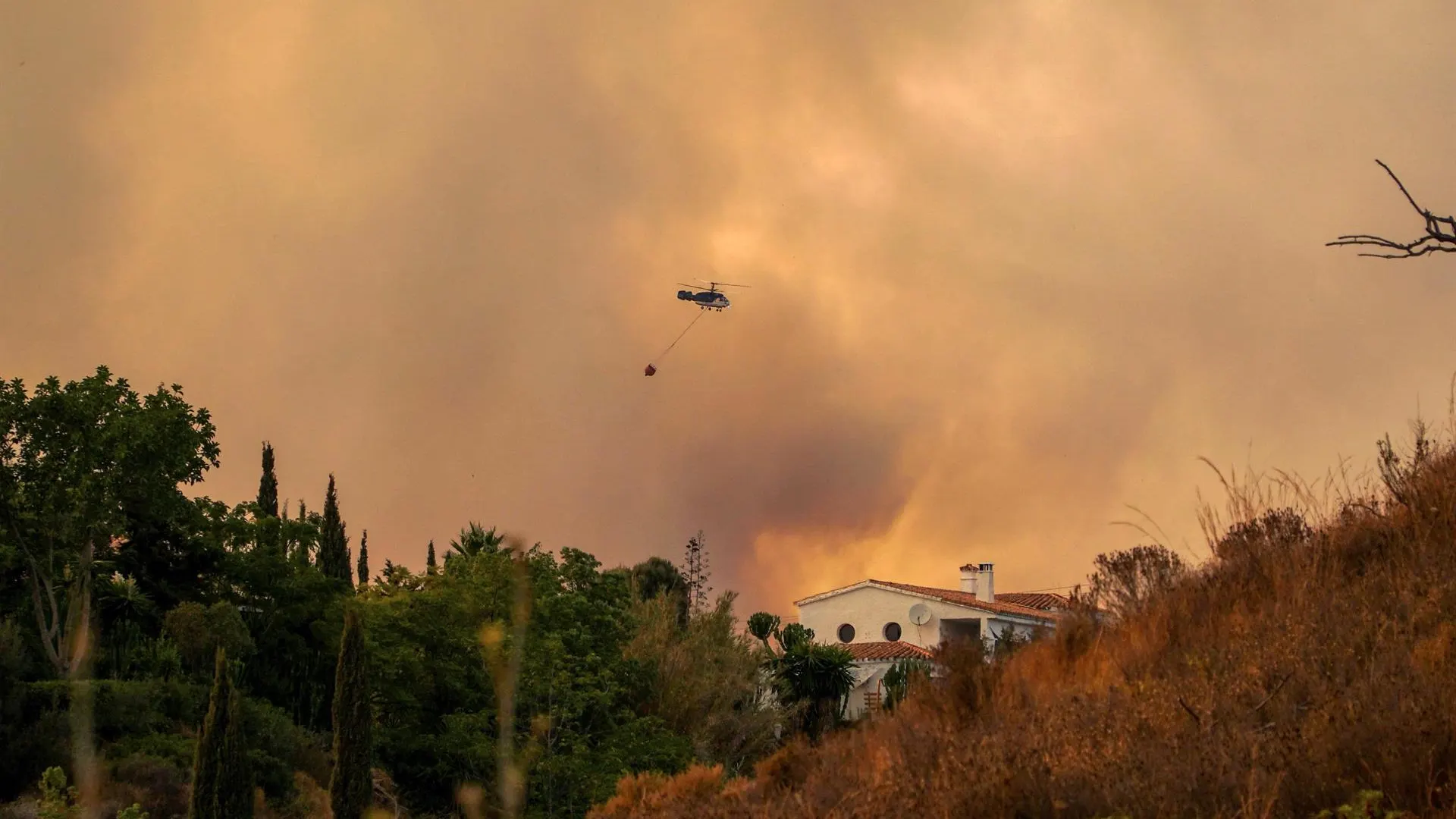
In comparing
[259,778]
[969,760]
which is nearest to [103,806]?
[259,778]

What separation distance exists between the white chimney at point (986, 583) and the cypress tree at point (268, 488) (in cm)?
3573

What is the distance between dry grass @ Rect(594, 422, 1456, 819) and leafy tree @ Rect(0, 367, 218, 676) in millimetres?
28631

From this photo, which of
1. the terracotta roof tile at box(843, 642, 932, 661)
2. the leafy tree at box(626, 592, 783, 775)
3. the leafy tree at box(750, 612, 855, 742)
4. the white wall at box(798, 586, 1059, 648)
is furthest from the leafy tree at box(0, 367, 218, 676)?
the white wall at box(798, 586, 1059, 648)

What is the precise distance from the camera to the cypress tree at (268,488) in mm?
56375

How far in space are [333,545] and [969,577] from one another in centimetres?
3304

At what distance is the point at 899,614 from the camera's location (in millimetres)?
62500

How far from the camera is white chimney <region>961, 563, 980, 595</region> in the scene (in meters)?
65.6

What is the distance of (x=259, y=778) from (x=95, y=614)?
29.2ft

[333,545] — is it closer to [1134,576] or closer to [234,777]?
[234,777]

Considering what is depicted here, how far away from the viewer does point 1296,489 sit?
39.5 ft

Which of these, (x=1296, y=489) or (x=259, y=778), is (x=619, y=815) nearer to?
(x=1296, y=489)

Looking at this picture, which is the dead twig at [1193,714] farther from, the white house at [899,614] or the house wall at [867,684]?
the white house at [899,614]

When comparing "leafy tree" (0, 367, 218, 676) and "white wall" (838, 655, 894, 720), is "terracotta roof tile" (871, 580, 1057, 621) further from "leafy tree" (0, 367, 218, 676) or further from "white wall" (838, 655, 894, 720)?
A: "leafy tree" (0, 367, 218, 676)

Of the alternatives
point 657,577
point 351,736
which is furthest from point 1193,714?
point 657,577
